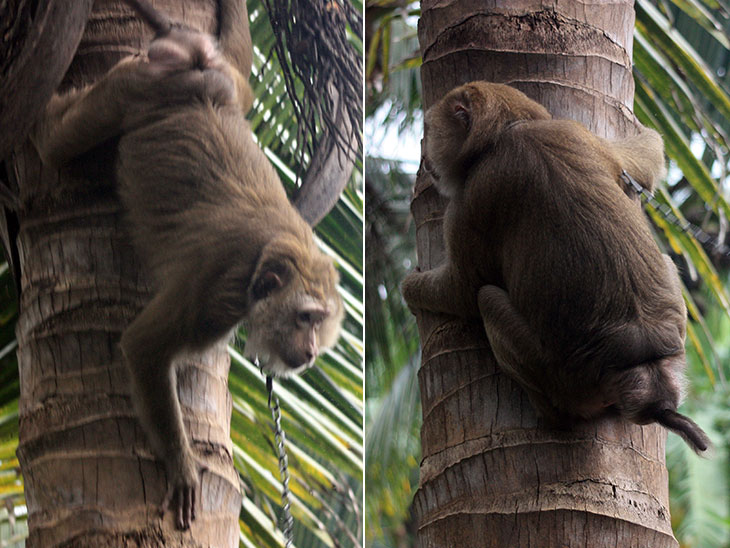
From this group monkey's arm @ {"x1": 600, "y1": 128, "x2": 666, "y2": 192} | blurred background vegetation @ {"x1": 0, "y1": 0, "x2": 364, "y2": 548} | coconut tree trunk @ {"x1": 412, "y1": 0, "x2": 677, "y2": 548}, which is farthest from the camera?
monkey's arm @ {"x1": 600, "y1": 128, "x2": 666, "y2": 192}

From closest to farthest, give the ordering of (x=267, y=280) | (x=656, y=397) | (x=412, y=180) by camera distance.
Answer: (x=656, y=397) → (x=267, y=280) → (x=412, y=180)

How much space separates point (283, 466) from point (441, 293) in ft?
1.99

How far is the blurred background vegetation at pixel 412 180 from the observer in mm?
3441

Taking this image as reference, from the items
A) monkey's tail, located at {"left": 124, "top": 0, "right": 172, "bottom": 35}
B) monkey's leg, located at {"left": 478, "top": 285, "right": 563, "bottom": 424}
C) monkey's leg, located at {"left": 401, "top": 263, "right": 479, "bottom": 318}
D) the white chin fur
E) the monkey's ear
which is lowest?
monkey's leg, located at {"left": 478, "top": 285, "right": 563, "bottom": 424}

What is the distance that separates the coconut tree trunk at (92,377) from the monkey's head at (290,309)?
0.37 feet

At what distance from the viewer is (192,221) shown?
90.1 inches

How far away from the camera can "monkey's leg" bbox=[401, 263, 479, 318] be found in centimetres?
224

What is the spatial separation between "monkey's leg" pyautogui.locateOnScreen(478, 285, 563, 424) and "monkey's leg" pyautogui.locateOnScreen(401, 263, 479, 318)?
102mm

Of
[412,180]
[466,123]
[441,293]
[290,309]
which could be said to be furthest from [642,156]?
[412,180]

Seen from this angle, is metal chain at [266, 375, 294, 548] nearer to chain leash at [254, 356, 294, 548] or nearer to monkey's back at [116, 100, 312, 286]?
chain leash at [254, 356, 294, 548]

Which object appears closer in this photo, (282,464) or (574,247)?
(574,247)

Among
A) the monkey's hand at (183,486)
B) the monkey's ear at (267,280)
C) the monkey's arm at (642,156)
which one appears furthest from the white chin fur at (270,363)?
the monkey's arm at (642,156)

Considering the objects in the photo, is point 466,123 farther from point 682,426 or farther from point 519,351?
point 682,426

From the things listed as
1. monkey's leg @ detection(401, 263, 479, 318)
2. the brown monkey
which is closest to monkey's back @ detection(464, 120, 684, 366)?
the brown monkey
